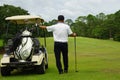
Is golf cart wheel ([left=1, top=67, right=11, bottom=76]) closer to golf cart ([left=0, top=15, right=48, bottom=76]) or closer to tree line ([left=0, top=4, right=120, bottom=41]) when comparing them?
golf cart ([left=0, top=15, right=48, bottom=76])

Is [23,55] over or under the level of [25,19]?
under

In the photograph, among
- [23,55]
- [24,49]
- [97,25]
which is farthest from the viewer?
[97,25]

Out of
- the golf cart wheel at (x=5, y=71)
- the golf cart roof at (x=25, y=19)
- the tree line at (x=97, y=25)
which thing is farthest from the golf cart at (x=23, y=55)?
the tree line at (x=97, y=25)

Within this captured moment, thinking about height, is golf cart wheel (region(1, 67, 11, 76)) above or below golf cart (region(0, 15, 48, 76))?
below

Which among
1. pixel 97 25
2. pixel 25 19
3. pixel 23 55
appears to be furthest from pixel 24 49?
pixel 97 25

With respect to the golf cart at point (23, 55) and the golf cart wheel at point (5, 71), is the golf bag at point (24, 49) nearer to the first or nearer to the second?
the golf cart at point (23, 55)

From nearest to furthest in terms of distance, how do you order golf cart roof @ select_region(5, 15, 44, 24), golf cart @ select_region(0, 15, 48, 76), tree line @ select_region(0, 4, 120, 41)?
golf cart @ select_region(0, 15, 48, 76) → golf cart roof @ select_region(5, 15, 44, 24) → tree line @ select_region(0, 4, 120, 41)

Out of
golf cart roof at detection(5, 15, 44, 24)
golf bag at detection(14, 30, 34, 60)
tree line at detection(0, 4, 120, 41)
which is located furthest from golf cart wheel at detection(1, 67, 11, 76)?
tree line at detection(0, 4, 120, 41)

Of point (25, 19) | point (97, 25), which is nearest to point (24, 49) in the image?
point (25, 19)

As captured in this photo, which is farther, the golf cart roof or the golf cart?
the golf cart roof

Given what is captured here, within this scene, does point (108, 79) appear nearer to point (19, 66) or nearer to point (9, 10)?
point (19, 66)

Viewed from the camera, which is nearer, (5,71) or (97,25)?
(5,71)

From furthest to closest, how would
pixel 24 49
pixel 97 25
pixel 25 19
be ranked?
pixel 97 25, pixel 25 19, pixel 24 49

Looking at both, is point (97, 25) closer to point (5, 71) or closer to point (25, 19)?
point (25, 19)
